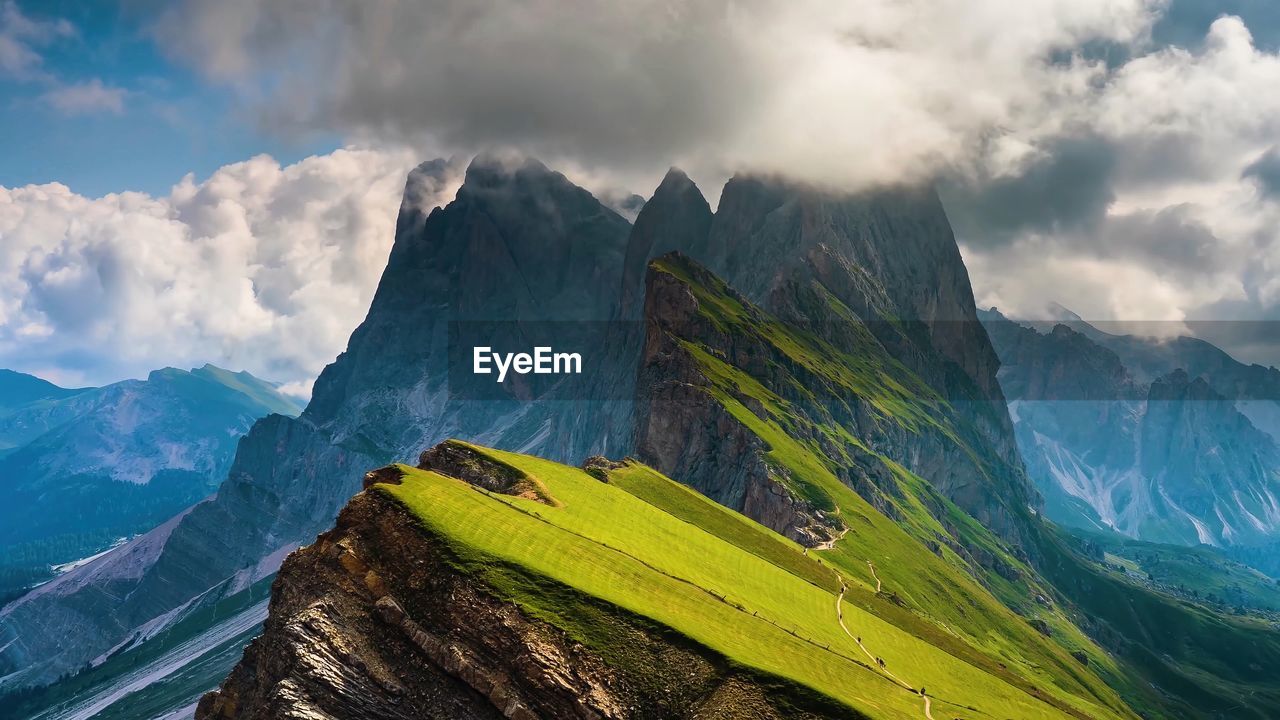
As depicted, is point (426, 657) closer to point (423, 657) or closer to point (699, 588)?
point (423, 657)

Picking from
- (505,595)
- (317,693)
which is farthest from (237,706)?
(505,595)

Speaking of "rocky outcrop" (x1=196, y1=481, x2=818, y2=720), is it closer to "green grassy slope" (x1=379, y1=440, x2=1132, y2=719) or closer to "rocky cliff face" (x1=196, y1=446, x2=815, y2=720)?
"rocky cliff face" (x1=196, y1=446, x2=815, y2=720)

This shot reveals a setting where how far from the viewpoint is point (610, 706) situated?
8044 cm

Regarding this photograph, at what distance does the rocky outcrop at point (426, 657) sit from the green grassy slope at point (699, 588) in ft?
8.45

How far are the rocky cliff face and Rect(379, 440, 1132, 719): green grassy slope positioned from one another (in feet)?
8.40

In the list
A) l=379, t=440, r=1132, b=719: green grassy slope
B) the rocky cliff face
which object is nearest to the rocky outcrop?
the rocky cliff face

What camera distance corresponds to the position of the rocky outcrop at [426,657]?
7825 cm

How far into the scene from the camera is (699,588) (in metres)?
116

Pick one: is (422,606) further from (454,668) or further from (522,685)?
(522,685)

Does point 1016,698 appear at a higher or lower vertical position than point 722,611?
lower

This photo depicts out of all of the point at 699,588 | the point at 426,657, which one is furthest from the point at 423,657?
the point at 699,588

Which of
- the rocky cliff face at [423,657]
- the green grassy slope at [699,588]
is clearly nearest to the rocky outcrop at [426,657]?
the rocky cliff face at [423,657]

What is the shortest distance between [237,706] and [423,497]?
26058 mm

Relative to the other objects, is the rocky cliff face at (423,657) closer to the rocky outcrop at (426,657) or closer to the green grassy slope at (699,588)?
the rocky outcrop at (426,657)
